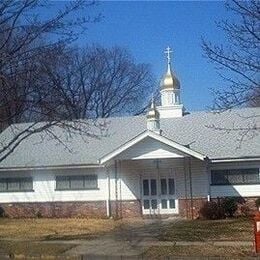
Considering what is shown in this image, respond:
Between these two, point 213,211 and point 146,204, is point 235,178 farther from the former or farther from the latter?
point 146,204

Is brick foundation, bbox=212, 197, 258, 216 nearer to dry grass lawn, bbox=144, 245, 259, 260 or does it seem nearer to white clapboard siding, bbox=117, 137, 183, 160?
white clapboard siding, bbox=117, 137, 183, 160

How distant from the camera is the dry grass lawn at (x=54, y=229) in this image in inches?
816

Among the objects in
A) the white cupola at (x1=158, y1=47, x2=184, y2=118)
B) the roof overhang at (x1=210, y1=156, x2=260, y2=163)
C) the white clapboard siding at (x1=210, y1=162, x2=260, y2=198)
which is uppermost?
the white cupola at (x1=158, y1=47, x2=184, y2=118)

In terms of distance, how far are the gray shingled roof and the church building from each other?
52 mm

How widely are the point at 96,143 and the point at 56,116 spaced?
12.3 m

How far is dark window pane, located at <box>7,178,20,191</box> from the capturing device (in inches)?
1227

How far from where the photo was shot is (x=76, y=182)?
98.7ft

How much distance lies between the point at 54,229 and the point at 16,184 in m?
8.46

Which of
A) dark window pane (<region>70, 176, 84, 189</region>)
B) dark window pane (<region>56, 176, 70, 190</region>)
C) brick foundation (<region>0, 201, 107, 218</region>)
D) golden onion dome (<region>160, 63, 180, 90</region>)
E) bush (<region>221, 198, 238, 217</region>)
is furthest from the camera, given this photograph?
golden onion dome (<region>160, 63, 180, 90</region>)

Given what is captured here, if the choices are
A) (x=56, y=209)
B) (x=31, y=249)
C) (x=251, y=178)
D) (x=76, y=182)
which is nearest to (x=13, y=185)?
(x=56, y=209)

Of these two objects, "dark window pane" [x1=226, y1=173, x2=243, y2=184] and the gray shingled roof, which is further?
the gray shingled roof

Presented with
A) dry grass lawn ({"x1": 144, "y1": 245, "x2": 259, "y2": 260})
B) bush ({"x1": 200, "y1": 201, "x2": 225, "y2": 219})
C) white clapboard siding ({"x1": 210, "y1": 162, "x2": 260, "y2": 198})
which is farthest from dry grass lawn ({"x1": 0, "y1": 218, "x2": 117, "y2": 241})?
white clapboard siding ({"x1": 210, "y1": 162, "x2": 260, "y2": 198})

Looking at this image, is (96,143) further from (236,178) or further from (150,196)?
(236,178)

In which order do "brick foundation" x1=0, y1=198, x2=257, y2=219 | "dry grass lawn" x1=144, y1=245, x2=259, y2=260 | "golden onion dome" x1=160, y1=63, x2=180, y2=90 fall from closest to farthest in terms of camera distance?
"dry grass lawn" x1=144, y1=245, x2=259, y2=260 < "brick foundation" x1=0, y1=198, x2=257, y2=219 < "golden onion dome" x1=160, y1=63, x2=180, y2=90
